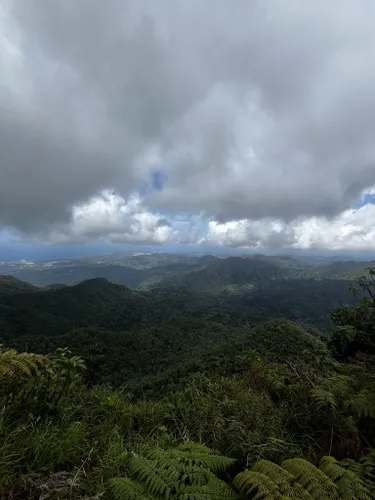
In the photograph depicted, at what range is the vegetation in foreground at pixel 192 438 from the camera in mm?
2428

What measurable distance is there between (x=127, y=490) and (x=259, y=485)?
1.11 meters

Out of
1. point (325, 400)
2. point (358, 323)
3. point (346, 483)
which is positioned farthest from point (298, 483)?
point (358, 323)

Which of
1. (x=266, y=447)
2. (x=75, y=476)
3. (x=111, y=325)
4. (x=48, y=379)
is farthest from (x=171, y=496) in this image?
(x=111, y=325)

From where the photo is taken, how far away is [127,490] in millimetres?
2275

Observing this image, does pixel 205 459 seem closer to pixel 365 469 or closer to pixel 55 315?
pixel 365 469

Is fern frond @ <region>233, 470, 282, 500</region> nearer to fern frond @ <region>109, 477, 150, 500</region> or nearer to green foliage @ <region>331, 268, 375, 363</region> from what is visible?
fern frond @ <region>109, 477, 150, 500</region>

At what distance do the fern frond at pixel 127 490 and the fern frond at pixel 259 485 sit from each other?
0.82 m

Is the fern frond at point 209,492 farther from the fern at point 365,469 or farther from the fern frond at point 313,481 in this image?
the fern at point 365,469

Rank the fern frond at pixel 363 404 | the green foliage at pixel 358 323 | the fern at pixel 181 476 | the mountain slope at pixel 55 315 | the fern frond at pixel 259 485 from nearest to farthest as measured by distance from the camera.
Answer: the fern frond at pixel 259 485 → the fern at pixel 181 476 → the fern frond at pixel 363 404 → the green foliage at pixel 358 323 → the mountain slope at pixel 55 315

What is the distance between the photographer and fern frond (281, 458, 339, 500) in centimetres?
230

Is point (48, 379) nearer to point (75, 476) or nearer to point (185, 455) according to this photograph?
point (75, 476)

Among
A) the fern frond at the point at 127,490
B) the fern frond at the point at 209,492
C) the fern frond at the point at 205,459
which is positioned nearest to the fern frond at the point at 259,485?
the fern frond at the point at 209,492

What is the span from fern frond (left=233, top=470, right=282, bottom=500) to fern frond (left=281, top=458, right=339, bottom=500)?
1.08ft

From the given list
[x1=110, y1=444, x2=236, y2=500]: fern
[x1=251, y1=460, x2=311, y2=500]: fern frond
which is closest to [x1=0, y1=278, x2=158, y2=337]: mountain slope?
[x1=110, y1=444, x2=236, y2=500]: fern
